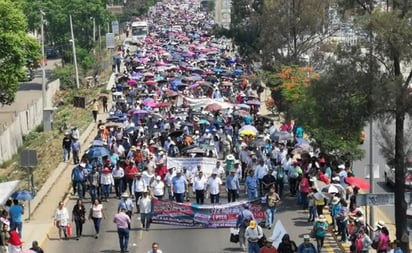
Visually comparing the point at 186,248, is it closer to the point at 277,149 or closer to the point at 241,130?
the point at 277,149

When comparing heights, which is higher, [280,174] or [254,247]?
[280,174]

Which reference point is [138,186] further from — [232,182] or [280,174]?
[280,174]

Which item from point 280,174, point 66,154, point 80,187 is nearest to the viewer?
point 280,174

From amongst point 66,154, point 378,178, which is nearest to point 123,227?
point 378,178

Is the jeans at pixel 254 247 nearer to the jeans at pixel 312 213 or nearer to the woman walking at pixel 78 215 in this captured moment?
the jeans at pixel 312 213

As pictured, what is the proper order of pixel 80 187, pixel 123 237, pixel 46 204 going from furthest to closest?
pixel 46 204, pixel 80 187, pixel 123 237

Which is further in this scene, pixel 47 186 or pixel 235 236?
pixel 47 186

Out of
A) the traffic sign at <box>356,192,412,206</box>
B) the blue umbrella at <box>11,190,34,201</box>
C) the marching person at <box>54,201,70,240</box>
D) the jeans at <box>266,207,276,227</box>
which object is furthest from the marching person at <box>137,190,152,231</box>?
the traffic sign at <box>356,192,412,206</box>

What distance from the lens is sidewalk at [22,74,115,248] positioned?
25.7 m

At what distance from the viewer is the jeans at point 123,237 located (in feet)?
75.6

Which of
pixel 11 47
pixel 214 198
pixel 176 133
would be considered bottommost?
pixel 214 198

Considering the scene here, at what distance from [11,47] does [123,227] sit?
88.2ft

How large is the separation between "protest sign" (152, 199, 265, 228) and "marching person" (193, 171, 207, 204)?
1403 millimetres

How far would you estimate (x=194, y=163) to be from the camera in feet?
99.1
